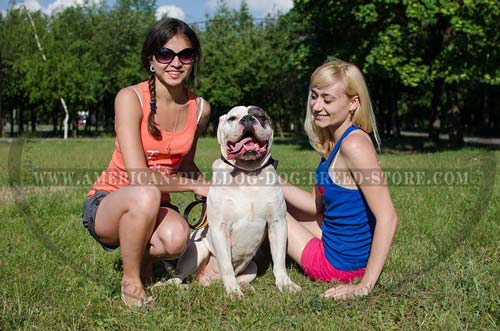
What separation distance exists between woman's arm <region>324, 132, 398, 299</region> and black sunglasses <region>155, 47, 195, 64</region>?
1.34 m

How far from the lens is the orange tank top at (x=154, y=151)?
13.0 feet

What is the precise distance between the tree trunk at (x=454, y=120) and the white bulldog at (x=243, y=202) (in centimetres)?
1886

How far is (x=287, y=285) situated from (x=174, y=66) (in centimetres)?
180

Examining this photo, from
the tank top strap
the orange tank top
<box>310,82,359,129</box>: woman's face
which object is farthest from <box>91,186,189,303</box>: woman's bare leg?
<box>310,82,359,129</box>: woman's face

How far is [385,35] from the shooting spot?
17.7m

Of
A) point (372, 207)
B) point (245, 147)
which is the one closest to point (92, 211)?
point (245, 147)

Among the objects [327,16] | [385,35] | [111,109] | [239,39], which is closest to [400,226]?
[385,35]

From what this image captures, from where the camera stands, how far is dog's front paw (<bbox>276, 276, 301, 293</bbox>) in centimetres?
375

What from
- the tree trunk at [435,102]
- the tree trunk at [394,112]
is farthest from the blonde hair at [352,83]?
the tree trunk at [394,112]

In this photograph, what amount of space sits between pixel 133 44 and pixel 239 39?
7.92 m

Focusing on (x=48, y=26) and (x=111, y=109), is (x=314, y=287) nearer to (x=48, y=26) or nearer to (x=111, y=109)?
(x=48, y=26)

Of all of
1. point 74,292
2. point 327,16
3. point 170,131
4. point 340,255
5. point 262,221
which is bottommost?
point 74,292

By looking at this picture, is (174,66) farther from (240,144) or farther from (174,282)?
(174,282)

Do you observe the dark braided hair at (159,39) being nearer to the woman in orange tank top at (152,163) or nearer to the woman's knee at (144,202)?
the woman in orange tank top at (152,163)
